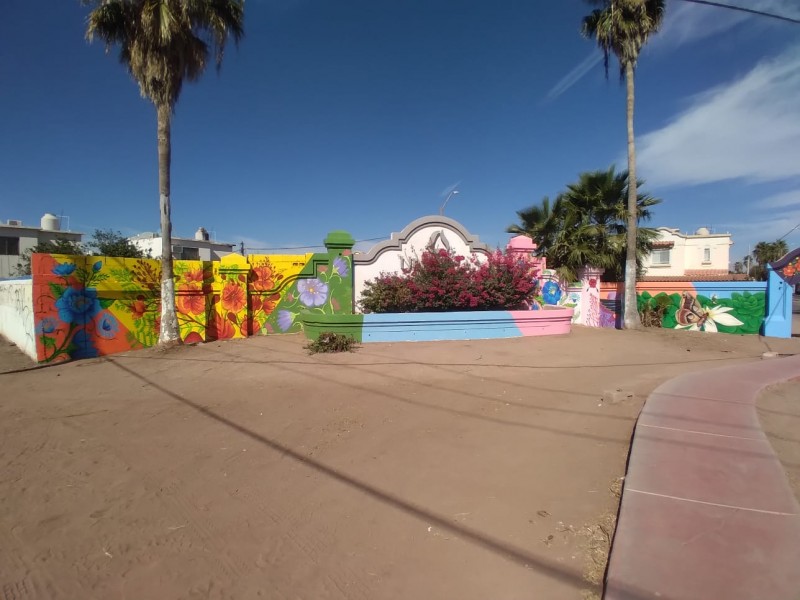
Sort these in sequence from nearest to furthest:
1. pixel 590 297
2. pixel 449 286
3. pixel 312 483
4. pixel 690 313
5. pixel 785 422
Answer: pixel 312 483
pixel 785 422
pixel 449 286
pixel 690 313
pixel 590 297

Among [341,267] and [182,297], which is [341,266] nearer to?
[341,267]

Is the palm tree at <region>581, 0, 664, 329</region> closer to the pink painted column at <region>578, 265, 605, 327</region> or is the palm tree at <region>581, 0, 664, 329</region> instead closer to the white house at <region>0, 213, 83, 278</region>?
the pink painted column at <region>578, 265, 605, 327</region>

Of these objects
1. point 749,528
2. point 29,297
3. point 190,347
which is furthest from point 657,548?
point 29,297

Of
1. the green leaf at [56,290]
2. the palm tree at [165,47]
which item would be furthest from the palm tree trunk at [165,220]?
the green leaf at [56,290]

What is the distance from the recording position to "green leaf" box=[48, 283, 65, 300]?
9984 millimetres

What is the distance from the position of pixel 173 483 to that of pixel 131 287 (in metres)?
8.89

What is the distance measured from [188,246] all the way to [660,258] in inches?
1698

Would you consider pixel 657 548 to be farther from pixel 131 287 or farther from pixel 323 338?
pixel 131 287

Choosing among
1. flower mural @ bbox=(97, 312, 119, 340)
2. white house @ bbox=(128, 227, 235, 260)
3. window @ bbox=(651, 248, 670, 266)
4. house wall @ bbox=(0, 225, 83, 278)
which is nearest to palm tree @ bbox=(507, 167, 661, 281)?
flower mural @ bbox=(97, 312, 119, 340)

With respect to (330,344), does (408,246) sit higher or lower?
higher

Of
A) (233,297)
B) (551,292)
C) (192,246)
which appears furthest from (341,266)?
(192,246)

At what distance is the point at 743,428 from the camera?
16.5 feet

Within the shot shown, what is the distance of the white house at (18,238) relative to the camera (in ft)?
108

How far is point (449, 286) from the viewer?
13008 mm
